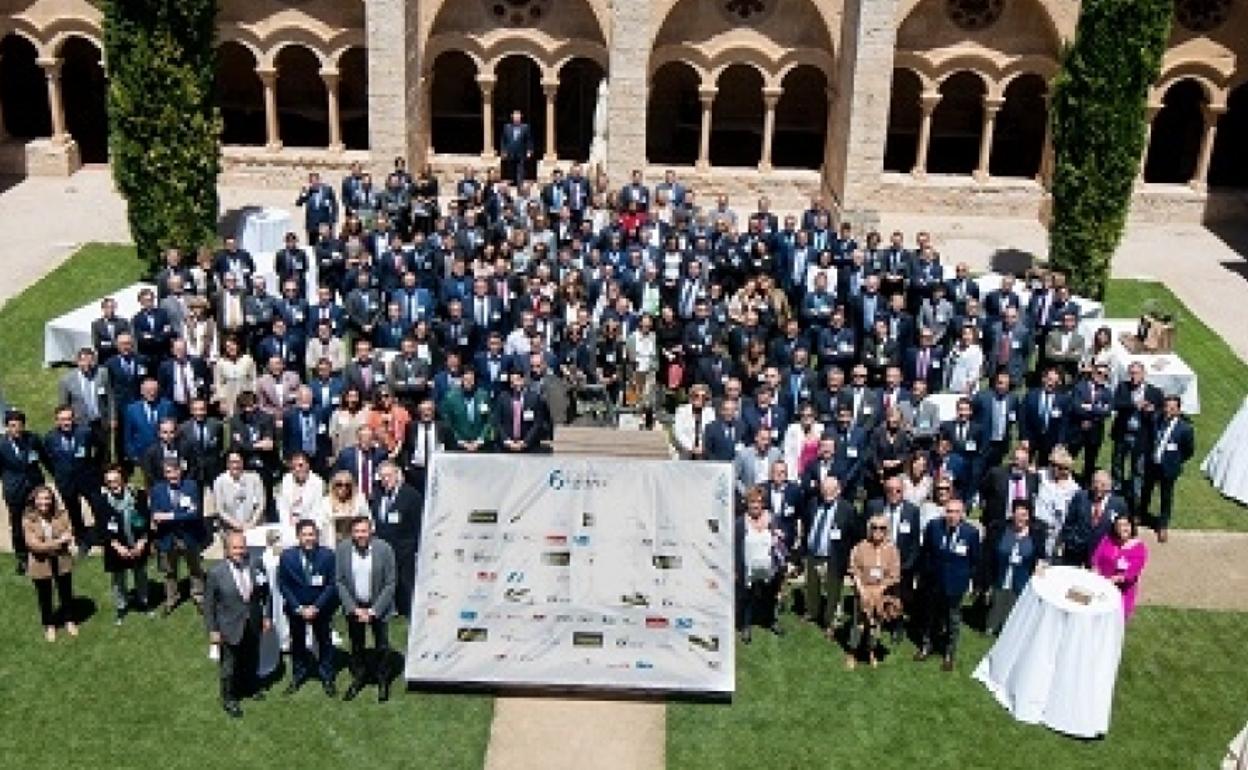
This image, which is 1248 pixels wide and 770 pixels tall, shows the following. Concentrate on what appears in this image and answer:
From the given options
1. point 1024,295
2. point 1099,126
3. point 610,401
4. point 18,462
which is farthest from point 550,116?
point 18,462

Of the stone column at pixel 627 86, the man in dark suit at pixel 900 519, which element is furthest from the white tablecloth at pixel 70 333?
the man in dark suit at pixel 900 519

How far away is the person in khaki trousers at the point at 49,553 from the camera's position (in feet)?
41.7

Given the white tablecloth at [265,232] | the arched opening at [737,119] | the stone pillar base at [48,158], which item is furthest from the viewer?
the arched opening at [737,119]

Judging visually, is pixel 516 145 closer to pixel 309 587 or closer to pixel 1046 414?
pixel 1046 414

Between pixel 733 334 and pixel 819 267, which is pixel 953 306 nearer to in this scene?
pixel 819 267

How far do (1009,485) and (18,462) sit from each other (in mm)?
9140

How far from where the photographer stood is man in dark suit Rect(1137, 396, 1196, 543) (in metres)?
15.5

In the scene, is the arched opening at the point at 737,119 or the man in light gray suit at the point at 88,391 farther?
the arched opening at the point at 737,119

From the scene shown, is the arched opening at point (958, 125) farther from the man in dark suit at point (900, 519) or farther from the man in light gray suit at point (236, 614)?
the man in light gray suit at point (236, 614)

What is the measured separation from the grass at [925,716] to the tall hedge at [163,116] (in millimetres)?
12125

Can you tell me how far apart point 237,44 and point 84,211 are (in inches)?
190

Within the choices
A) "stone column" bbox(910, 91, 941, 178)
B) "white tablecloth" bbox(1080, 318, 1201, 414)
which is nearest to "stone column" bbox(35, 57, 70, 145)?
"stone column" bbox(910, 91, 941, 178)

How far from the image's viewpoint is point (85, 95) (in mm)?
30516

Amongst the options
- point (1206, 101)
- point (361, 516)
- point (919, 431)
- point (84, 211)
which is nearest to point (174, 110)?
point (84, 211)
